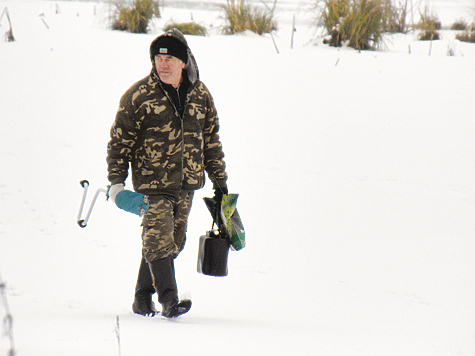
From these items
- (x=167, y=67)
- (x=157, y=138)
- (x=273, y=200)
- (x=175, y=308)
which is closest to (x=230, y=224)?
(x=175, y=308)

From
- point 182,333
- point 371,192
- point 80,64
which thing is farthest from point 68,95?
point 182,333

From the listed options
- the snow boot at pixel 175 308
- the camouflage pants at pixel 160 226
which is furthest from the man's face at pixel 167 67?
the snow boot at pixel 175 308

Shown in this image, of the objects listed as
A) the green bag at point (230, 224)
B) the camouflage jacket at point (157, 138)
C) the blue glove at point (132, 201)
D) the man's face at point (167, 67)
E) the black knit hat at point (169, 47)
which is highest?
the black knit hat at point (169, 47)

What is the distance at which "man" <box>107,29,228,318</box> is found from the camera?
321 centimetres

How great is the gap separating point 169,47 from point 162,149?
0.54 m

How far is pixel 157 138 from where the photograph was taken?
3.24 metres

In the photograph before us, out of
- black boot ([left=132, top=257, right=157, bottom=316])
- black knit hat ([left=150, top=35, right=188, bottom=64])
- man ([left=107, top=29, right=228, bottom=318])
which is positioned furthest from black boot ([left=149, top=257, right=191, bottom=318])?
black knit hat ([left=150, top=35, right=188, bottom=64])

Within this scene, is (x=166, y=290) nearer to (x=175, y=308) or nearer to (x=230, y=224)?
(x=175, y=308)

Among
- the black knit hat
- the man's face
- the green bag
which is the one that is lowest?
the green bag

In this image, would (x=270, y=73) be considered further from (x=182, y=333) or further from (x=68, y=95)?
(x=182, y=333)

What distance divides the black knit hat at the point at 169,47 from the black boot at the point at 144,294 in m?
1.16

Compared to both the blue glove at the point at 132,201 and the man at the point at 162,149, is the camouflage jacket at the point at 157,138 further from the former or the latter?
the blue glove at the point at 132,201

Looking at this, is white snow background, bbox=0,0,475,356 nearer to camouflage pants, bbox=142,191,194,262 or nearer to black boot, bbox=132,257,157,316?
black boot, bbox=132,257,157,316

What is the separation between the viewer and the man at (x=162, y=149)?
3.21m
